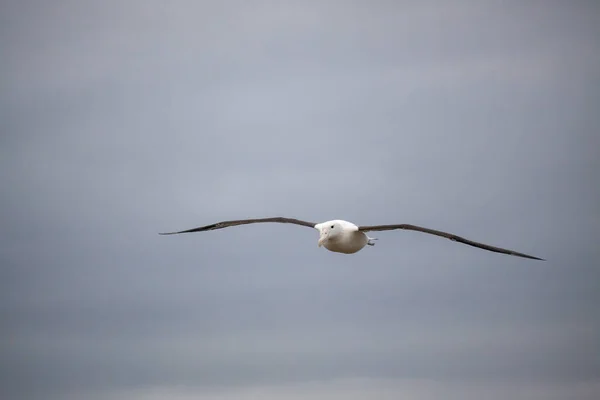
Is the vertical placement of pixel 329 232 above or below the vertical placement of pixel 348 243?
above

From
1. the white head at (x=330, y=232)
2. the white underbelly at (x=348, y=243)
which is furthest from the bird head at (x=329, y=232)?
the white underbelly at (x=348, y=243)

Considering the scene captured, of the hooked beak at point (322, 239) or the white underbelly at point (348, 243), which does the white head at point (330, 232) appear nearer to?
the hooked beak at point (322, 239)

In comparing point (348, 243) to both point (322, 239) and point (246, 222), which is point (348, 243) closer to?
point (322, 239)

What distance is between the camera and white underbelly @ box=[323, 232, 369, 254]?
56.5 meters

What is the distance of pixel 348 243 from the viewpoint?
186 ft

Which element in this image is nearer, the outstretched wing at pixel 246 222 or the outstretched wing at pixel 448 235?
the outstretched wing at pixel 448 235

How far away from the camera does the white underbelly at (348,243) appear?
56500mm

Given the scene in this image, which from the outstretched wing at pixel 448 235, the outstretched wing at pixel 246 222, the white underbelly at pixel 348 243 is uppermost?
the outstretched wing at pixel 246 222

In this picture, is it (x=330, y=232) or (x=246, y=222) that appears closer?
(x=330, y=232)

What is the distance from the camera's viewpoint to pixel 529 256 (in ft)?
171

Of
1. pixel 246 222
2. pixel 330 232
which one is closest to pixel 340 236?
pixel 330 232

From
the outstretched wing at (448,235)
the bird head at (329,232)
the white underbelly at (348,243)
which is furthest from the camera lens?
the white underbelly at (348,243)

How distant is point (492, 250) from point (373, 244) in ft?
19.8

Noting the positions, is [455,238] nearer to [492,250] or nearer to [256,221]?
[492,250]
